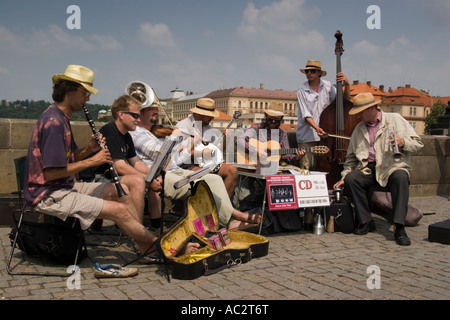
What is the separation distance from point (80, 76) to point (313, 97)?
160 inches

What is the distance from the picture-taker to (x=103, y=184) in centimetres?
473

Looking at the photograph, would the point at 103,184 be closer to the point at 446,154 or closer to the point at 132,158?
the point at 132,158

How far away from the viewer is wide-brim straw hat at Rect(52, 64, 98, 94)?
4363 millimetres

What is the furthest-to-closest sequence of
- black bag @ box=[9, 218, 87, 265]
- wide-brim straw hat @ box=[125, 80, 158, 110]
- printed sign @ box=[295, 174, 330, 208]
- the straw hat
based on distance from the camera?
the straw hat
wide-brim straw hat @ box=[125, 80, 158, 110]
printed sign @ box=[295, 174, 330, 208]
black bag @ box=[9, 218, 87, 265]

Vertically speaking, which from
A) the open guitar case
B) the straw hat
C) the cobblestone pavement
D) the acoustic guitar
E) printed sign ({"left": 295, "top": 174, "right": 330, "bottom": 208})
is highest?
the straw hat

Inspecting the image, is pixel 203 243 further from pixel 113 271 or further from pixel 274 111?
pixel 274 111

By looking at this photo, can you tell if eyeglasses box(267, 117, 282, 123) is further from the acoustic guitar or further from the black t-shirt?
the black t-shirt

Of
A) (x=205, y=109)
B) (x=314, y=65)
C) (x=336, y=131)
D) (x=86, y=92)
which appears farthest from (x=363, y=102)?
(x=86, y=92)

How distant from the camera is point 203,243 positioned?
4961 millimetres

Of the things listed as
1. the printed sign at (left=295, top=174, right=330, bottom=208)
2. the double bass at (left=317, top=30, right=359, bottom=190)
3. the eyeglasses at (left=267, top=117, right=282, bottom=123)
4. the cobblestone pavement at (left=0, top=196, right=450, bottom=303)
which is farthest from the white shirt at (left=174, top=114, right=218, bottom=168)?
the double bass at (left=317, top=30, right=359, bottom=190)

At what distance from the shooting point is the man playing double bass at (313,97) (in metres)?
7.43

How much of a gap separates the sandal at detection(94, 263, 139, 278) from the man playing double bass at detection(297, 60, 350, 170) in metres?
3.78

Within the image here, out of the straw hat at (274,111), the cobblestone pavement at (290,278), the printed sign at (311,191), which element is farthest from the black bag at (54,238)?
the straw hat at (274,111)
